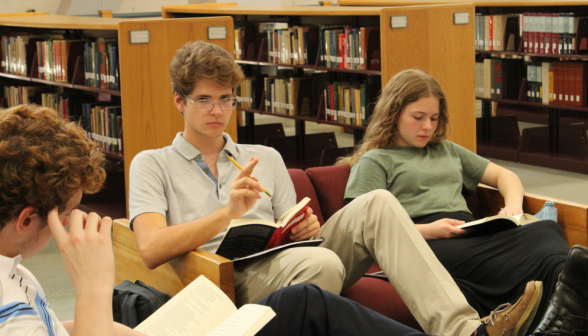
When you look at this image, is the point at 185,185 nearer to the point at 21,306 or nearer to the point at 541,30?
the point at 21,306

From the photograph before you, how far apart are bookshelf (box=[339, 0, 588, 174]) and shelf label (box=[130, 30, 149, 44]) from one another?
2.38 metres

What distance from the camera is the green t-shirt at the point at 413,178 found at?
2523mm

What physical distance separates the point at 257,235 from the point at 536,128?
491 centimetres

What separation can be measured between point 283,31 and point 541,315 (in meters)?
3.91

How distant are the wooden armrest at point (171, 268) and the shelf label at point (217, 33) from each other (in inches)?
81.3

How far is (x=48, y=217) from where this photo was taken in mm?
1082

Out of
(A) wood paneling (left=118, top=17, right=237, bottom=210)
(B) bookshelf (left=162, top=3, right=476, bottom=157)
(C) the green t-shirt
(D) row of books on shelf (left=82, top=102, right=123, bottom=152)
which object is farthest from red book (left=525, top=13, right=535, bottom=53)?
(C) the green t-shirt

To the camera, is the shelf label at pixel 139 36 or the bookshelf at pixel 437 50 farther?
the bookshelf at pixel 437 50

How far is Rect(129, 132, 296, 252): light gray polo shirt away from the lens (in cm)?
206

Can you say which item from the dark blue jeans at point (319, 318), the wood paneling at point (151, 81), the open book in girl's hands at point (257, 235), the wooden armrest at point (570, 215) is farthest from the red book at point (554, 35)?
the dark blue jeans at point (319, 318)

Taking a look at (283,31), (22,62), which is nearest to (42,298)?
(283,31)

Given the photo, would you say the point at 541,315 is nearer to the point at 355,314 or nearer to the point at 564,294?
the point at 564,294

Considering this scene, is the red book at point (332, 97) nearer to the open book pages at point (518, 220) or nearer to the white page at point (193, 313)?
the open book pages at point (518, 220)

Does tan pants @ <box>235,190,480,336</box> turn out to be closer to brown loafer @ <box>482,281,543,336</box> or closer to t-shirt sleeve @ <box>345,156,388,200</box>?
brown loafer @ <box>482,281,543,336</box>
